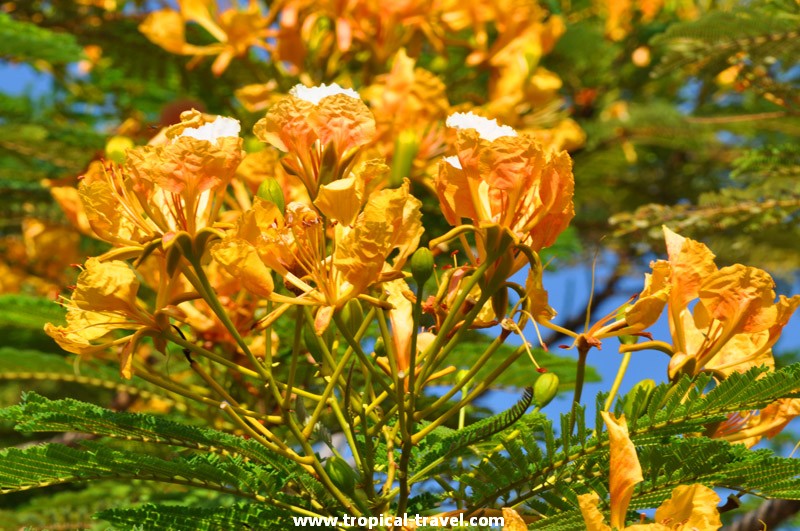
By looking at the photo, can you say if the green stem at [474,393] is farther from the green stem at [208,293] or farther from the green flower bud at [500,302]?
the green stem at [208,293]

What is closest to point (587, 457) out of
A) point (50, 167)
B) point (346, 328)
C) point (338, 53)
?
point (346, 328)

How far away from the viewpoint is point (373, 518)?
1.25m

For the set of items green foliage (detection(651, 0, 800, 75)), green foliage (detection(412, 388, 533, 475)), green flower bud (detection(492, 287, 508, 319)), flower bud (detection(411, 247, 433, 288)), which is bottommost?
green foliage (detection(412, 388, 533, 475))

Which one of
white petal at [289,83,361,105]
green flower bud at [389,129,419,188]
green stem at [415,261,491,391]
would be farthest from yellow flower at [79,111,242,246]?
green flower bud at [389,129,419,188]

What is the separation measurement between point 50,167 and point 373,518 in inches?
97.7

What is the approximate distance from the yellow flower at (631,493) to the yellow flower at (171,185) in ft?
1.91

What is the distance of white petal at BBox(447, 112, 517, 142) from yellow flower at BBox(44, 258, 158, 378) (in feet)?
1.60

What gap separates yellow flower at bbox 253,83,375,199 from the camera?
4.41ft

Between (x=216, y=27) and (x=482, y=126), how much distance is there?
195 cm

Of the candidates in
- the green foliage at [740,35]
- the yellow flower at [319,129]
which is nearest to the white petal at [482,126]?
the yellow flower at [319,129]

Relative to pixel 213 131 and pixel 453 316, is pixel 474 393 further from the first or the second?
pixel 213 131

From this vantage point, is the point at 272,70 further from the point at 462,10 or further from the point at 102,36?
the point at 102,36

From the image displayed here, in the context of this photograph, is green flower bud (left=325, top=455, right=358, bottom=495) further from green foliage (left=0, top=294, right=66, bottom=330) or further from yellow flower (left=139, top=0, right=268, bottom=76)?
yellow flower (left=139, top=0, right=268, bottom=76)

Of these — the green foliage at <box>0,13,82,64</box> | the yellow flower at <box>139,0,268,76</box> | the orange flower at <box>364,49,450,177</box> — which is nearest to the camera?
the orange flower at <box>364,49,450,177</box>
